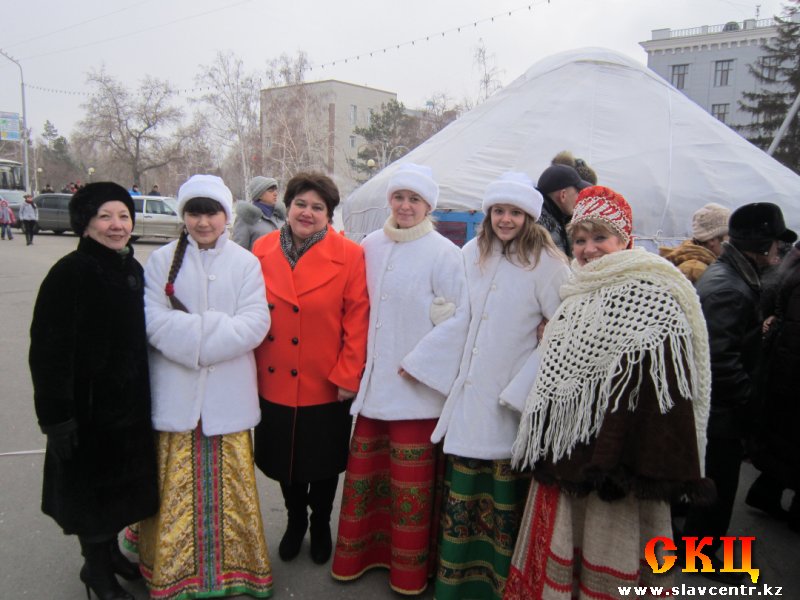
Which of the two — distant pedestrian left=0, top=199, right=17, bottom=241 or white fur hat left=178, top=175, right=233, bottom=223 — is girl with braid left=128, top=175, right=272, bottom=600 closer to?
white fur hat left=178, top=175, right=233, bottom=223

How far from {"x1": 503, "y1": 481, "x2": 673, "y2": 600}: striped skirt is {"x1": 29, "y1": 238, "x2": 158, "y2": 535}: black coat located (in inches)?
65.0

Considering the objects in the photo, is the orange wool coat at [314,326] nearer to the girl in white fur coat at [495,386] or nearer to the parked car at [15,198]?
the girl in white fur coat at [495,386]

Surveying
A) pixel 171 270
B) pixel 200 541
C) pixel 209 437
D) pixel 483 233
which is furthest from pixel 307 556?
pixel 483 233

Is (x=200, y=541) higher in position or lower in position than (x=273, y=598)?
higher

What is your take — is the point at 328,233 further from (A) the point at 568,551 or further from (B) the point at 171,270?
(A) the point at 568,551

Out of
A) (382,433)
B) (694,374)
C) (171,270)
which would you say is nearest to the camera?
(694,374)

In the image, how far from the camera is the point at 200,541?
2740mm

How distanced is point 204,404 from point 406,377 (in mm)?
890

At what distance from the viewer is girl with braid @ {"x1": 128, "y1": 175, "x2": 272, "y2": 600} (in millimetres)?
2627

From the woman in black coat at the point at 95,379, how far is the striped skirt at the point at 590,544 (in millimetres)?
1637

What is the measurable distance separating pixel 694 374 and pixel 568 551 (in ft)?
2.55

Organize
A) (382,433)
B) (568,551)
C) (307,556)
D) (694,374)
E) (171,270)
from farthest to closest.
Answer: (307,556) < (382,433) < (171,270) < (568,551) < (694,374)

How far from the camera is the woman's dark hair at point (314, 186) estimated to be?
114 inches

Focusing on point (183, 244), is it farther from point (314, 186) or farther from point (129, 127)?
point (129, 127)
